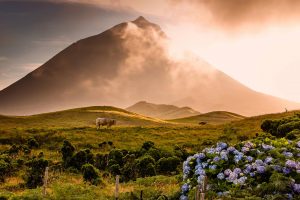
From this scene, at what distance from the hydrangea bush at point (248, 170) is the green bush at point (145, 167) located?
16.8 metres

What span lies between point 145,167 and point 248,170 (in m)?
20.0

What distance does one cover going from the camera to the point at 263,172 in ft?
51.0

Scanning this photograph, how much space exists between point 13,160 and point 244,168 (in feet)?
98.4

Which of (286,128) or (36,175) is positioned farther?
(286,128)

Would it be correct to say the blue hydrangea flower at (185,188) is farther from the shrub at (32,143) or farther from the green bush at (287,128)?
the shrub at (32,143)

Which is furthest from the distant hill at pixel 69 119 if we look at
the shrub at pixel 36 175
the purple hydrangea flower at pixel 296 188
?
the purple hydrangea flower at pixel 296 188

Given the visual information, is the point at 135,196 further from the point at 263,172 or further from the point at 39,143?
the point at 39,143

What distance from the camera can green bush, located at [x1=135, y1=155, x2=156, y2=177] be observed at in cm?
3422

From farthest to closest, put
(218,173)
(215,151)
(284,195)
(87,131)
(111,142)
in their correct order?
(87,131), (111,142), (215,151), (218,173), (284,195)

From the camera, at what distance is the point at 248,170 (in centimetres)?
1580

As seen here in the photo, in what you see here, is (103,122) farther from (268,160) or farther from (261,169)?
(261,169)

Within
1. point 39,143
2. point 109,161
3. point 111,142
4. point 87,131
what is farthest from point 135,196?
point 87,131

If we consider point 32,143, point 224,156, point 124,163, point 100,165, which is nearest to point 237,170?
point 224,156

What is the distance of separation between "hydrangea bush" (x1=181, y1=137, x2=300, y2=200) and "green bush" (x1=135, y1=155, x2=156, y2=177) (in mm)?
16833
